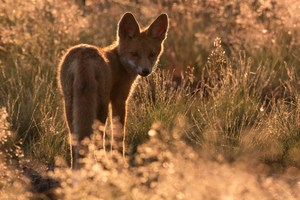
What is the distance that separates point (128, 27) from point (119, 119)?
102cm

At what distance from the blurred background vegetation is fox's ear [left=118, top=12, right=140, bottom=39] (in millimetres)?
638

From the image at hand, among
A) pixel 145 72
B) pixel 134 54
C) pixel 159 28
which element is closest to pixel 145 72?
pixel 145 72

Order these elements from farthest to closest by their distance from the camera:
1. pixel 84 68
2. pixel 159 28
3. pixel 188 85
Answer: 1. pixel 188 85
2. pixel 159 28
3. pixel 84 68

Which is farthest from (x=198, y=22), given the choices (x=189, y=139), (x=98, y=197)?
(x=98, y=197)

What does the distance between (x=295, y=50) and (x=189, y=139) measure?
3012 millimetres

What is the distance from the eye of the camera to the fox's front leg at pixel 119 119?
689cm

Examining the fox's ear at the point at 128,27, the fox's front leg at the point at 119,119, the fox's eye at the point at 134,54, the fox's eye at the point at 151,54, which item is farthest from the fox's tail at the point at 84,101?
the fox's eye at the point at 151,54

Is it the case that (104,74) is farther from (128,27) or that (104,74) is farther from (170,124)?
(170,124)

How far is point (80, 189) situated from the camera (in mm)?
5309

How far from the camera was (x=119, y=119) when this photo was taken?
698cm

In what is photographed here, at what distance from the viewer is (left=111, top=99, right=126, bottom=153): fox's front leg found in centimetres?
689

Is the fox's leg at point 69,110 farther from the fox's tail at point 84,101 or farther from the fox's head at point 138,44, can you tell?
the fox's head at point 138,44

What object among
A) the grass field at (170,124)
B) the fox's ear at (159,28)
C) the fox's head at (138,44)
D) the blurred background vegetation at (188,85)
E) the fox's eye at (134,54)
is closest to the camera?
the grass field at (170,124)

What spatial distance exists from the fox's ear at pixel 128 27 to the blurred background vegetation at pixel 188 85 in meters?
0.64
